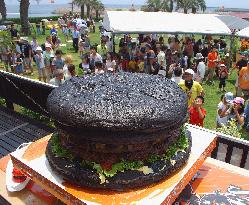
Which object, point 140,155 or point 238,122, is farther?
point 238,122

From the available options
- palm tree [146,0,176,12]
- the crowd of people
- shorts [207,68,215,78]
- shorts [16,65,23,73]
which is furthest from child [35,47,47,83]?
palm tree [146,0,176,12]

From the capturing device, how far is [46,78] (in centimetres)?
1511

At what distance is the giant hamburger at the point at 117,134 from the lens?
3617 mm

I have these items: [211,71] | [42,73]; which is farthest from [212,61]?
[42,73]

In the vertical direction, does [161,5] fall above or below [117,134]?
above

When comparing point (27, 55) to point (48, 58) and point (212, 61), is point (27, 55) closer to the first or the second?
point (48, 58)

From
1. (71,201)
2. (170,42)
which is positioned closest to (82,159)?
(71,201)

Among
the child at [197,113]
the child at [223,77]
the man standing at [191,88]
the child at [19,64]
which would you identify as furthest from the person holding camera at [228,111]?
the child at [19,64]

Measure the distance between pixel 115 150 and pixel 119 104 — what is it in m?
0.54

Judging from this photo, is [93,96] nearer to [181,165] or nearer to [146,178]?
[146,178]

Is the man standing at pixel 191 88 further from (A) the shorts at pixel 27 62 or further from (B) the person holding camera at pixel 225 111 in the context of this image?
(A) the shorts at pixel 27 62

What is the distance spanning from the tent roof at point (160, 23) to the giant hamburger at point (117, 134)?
1229 cm

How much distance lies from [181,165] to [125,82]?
135 cm

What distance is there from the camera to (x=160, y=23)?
17.3 metres
